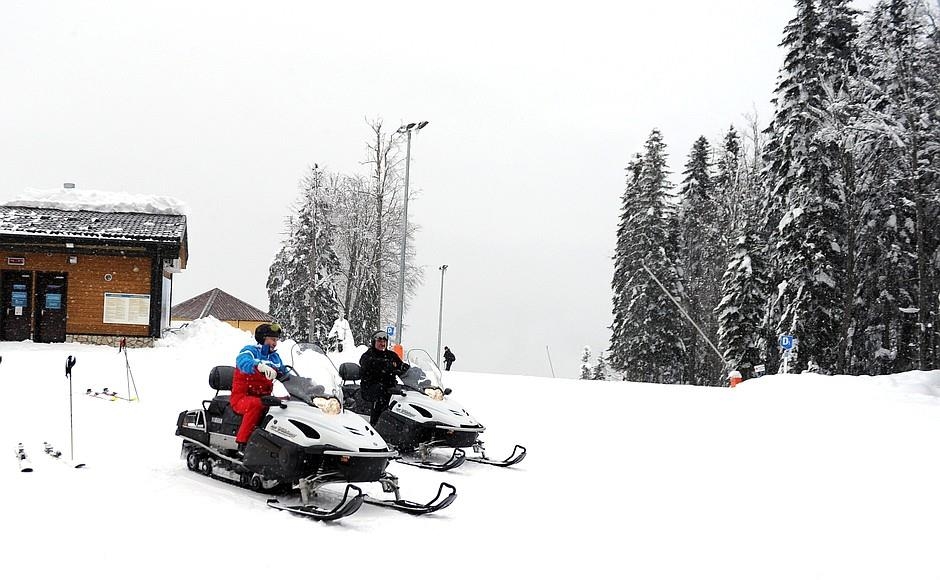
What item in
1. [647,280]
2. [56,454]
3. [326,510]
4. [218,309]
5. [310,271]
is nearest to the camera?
[326,510]

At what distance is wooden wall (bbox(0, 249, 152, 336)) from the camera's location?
23.4 meters

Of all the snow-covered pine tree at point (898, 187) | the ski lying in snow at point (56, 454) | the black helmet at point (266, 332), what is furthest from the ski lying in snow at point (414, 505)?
the snow-covered pine tree at point (898, 187)

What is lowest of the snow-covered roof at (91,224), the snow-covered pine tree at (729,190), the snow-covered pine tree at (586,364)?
the snow-covered pine tree at (586,364)

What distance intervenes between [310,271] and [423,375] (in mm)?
37926

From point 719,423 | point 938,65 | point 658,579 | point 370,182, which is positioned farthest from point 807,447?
point 370,182

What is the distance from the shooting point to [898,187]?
27375 millimetres

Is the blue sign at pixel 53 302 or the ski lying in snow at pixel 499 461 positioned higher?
the blue sign at pixel 53 302

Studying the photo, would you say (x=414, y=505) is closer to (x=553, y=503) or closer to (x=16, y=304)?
(x=553, y=503)

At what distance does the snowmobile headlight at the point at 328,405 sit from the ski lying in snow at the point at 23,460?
8.68 ft

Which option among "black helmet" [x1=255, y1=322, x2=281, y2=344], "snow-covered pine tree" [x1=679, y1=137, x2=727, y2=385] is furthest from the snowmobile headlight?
"snow-covered pine tree" [x1=679, y1=137, x2=727, y2=385]

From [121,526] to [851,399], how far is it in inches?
513

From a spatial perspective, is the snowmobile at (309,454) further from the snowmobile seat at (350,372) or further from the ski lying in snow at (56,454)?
the snowmobile seat at (350,372)

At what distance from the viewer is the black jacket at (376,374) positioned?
33.8 feet

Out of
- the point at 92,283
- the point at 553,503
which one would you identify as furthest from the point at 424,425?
the point at 92,283
